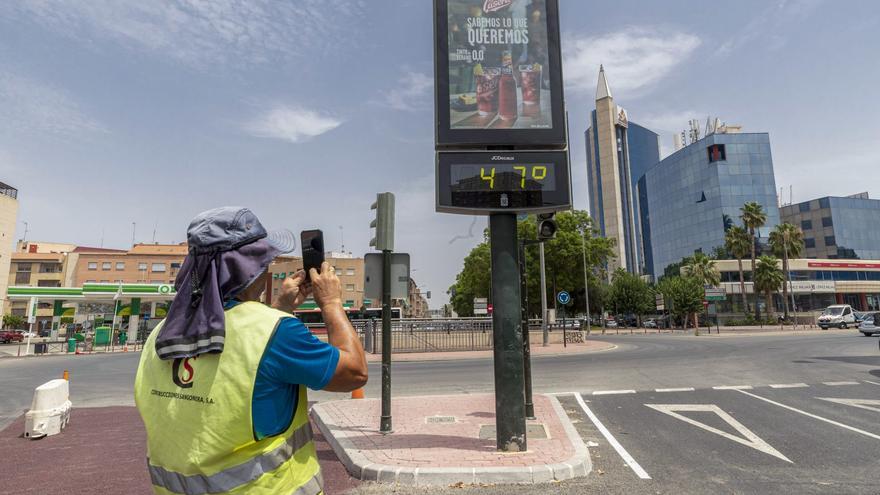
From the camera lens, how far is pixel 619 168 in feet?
565

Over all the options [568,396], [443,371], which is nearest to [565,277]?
[443,371]

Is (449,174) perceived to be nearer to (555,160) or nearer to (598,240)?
(555,160)

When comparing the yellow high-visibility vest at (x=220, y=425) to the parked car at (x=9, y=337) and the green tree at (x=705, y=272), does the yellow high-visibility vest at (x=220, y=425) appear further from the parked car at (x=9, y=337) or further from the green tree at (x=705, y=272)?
the green tree at (x=705, y=272)

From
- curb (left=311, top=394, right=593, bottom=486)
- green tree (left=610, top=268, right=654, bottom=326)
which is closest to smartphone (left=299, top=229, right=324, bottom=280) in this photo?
curb (left=311, top=394, right=593, bottom=486)

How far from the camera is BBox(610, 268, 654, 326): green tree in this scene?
208ft

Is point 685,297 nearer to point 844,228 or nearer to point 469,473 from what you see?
point 469,473

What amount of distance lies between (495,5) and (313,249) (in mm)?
5566

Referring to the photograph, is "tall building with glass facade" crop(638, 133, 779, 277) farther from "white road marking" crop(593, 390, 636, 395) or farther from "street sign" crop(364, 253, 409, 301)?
"street sign" crop(364, 253, 409, 301)

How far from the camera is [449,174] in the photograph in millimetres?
5996

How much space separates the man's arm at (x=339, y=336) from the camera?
5.81ft

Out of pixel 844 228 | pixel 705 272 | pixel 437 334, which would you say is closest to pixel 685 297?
pixel 705 272

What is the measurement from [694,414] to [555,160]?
5.04m

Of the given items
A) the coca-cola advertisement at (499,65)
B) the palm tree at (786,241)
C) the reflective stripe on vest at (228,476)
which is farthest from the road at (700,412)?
the palm tree at (786,241)

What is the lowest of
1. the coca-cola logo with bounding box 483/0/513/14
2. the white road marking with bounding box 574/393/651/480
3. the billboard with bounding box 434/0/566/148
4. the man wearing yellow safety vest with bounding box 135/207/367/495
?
the white road marking with bounding box 574/393/651/480
